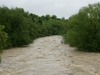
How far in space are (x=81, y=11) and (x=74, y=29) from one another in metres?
2.66

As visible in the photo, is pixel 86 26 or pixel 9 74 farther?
pixel 86 26

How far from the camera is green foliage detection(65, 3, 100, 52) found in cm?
3019

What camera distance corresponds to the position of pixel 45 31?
86.1 meters

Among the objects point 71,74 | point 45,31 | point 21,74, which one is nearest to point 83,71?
point 71,74

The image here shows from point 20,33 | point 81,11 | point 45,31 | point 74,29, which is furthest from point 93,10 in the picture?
point 45,31

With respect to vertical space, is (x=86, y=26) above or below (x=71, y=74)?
above

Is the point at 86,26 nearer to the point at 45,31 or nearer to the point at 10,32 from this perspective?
the point at 10,32

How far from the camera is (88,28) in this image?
30.5 meters

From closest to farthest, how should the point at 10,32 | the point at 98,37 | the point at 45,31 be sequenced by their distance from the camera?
the point at 98,37, the point at 10,32, the point at 45,31

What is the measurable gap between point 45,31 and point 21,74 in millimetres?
69715

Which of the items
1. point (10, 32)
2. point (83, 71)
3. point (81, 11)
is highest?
point (81, 11)

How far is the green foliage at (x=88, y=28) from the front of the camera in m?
30.2

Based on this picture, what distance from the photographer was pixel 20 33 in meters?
40.4

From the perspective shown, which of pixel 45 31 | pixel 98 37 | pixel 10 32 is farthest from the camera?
pixel 45 31
